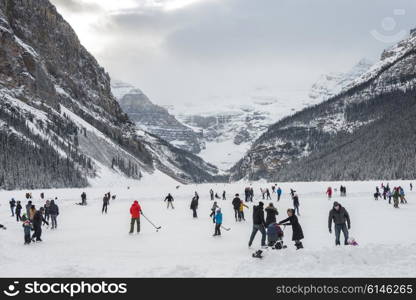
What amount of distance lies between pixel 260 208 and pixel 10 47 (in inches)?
5253

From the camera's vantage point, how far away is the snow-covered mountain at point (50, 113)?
102625 millimetres

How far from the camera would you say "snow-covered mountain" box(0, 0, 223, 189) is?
102625 mm

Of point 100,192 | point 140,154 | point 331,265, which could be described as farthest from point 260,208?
point 140,154

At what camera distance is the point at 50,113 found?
140 meters

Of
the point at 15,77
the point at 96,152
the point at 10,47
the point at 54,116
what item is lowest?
the point at 96,152

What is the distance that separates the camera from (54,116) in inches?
5536

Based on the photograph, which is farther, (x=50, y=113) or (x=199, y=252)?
(x=50, y=113)

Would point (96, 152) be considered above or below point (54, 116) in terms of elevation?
Result: below

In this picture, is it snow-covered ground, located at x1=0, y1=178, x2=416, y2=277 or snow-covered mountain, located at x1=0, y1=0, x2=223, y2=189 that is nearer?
snow-covered ground, located at x1=0, y1=178, x2=416, y2=277

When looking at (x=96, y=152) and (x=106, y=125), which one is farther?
(x=106, y=125)

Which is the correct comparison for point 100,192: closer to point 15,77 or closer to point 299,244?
point 299,244

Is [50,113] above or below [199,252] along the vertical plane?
above

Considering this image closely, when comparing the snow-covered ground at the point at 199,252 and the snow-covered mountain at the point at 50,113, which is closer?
the snow-covered ground at the point at 199,252

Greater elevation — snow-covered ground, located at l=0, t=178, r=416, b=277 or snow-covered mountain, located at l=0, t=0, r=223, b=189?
snow-covered mountain, located at l=0, t=0, r=223, b=189
